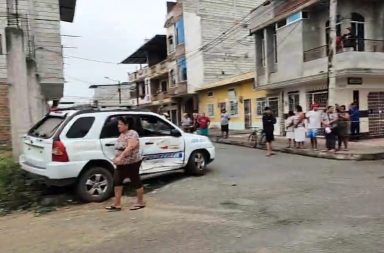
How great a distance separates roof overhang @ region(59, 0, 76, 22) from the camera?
2767cm

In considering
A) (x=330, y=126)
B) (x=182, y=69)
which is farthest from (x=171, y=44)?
(x=330, y=126)

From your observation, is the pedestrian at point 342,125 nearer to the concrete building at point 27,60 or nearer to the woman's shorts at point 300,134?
the woman's shorts at point 300,134

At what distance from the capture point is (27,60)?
55.2 ft

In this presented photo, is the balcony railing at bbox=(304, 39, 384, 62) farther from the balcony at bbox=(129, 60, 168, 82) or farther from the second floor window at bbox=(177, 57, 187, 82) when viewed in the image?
the balcony at bbox=(129, 60, 168, 82)

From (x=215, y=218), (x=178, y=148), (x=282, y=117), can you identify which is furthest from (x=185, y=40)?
(x=215, y=218)

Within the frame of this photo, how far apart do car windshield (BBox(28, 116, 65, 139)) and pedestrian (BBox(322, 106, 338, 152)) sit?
29.3 ft

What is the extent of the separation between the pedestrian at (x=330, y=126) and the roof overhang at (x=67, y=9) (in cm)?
1919

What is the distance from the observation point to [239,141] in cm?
2056

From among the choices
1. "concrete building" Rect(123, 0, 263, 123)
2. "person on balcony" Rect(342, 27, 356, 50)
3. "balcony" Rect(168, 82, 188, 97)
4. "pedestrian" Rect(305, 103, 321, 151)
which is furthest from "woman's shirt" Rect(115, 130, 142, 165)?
"balcony" Rect(168, 82, 188, 97)

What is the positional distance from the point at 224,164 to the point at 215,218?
242 inches

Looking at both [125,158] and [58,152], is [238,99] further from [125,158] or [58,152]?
[125,158]

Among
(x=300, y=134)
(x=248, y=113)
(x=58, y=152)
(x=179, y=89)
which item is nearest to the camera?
(x=58, y=152)

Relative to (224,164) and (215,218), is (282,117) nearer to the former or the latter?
(224,164)

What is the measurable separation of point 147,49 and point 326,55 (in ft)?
104
